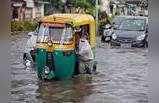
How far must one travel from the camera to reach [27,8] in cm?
283

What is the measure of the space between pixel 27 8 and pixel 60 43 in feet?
1.00

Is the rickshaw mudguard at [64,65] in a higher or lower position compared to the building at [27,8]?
lower

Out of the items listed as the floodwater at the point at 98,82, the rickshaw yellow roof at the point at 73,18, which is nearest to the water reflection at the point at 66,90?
the floodwater at the point at 98,82

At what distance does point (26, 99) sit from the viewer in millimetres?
2832

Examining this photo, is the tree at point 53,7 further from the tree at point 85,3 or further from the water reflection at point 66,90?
the water reflection at point 66,90

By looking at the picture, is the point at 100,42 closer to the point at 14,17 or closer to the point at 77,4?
the point at 77,4

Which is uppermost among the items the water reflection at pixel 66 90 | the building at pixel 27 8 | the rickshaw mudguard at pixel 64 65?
the building at pixel 27 8

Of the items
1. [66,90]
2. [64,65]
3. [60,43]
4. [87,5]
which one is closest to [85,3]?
[87,5]

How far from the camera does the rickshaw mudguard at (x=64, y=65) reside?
283 centimetres

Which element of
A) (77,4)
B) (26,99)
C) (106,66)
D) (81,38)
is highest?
(77,4)

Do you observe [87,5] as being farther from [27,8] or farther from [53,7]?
[27,8]

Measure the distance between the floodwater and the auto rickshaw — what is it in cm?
6

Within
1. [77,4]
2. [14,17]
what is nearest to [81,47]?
[77,4]
